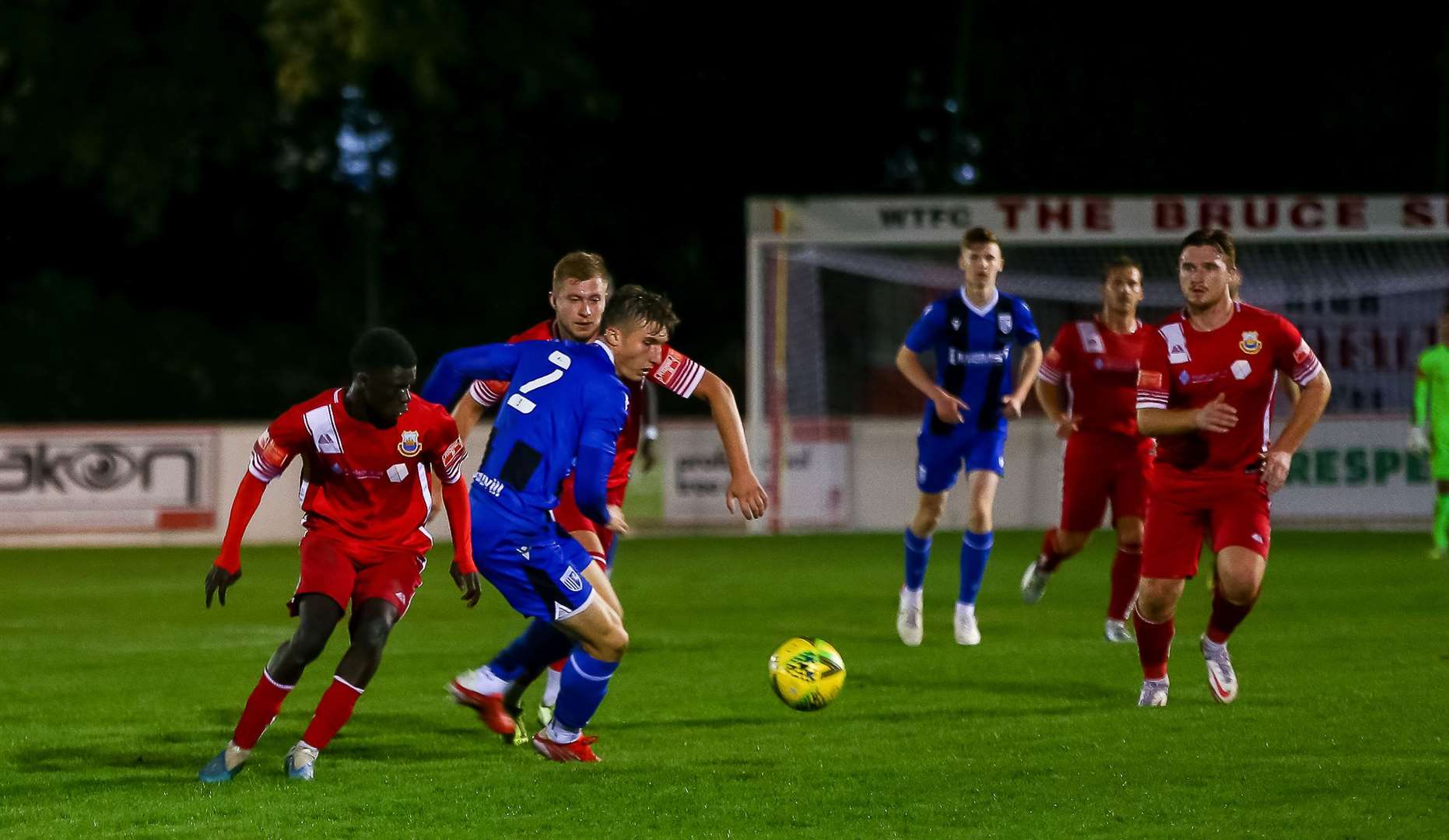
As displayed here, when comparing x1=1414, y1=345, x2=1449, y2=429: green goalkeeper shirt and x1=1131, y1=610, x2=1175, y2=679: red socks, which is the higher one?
x1=1414, y1=345, x2=1449, y2=429: green goalkeeper shirt

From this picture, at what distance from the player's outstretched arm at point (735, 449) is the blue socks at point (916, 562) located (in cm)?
345

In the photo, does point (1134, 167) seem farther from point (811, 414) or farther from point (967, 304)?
point (967, 304)

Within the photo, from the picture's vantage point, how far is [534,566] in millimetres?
6270

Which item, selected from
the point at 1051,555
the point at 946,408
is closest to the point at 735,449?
the point at 946,408

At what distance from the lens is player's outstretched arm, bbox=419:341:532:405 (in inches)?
261

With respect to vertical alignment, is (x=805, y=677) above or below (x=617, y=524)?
below

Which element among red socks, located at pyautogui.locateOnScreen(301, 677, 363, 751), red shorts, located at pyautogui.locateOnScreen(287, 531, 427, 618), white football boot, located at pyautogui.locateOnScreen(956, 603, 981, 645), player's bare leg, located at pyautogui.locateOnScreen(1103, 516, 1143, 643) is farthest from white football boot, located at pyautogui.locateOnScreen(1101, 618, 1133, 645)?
red socks, located at pyautogui.locateOnScreen(301, 677, 363, 751)

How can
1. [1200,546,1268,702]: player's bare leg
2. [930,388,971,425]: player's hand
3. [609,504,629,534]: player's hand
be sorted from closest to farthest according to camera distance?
[609,504,629,534]: player's hand < [1200,546,1268,702]: player's bare leg < [930,388,971,425]: player's hand

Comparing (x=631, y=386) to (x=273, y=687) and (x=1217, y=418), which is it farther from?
(x=1217, y=418)

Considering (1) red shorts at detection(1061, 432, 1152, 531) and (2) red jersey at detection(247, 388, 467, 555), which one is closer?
(2) red jersey at detection(247, 388, 467, 555)

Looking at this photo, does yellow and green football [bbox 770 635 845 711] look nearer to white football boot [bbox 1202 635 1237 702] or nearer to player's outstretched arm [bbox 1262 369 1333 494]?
white football boot [bbox 1202 635 1237 702]

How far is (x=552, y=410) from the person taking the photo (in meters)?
6.32

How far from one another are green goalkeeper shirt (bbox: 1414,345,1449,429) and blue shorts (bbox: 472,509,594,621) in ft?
33.6

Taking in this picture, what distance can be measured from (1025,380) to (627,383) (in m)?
3.32
